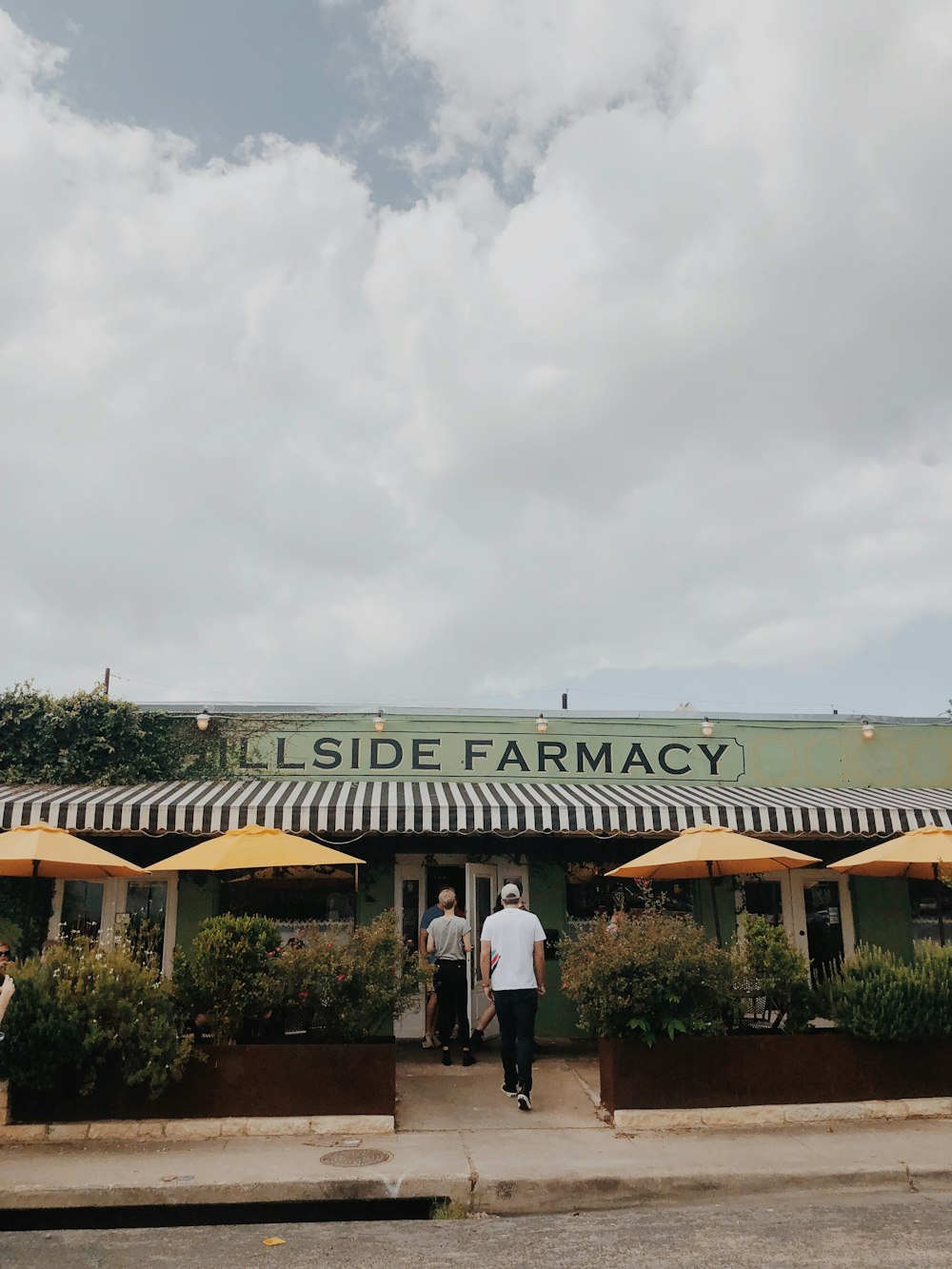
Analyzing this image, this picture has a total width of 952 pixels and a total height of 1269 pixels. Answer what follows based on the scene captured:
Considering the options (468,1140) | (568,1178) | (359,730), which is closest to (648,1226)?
(568,1178)

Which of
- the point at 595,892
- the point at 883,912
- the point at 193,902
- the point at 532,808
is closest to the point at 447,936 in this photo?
the point at 532,808

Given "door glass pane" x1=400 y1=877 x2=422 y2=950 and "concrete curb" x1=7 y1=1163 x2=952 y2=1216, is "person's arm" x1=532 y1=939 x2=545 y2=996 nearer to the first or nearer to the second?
"concrete curb" x1=7 y1=1163 x2=952 y2=1216

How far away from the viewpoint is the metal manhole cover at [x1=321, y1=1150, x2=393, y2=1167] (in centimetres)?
659

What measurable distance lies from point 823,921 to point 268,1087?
8.70 meters

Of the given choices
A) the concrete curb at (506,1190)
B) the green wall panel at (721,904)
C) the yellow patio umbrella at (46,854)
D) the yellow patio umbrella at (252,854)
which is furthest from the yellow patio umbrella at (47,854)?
the green wall panel at (721,904)

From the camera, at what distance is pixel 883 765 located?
14.9 m

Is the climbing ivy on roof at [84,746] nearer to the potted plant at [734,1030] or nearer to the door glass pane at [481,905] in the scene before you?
the door glass pane at [481,905]

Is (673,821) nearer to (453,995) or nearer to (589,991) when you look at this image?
(453,995)

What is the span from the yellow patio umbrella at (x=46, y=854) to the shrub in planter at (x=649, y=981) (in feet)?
13.9

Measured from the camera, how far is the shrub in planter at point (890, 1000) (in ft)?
26.1

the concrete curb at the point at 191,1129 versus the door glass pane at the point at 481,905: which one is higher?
the door glass pane at the point at 481,905

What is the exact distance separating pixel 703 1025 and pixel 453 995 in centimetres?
310

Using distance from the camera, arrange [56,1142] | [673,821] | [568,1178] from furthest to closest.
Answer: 1. [673,821]
2. [56,1142]
3. [568,1178]

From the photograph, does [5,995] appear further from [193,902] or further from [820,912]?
[820,912]
